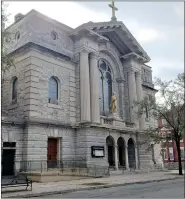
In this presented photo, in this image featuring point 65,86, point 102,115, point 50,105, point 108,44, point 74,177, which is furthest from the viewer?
point 108,44

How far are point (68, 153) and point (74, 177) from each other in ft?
13.1

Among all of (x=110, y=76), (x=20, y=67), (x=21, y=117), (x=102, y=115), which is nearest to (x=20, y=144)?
(x=21, y=117)

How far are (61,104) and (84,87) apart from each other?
289 centimetres

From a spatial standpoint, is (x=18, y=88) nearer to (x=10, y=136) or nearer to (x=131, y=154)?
(x=10, y=136)

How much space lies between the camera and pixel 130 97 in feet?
110

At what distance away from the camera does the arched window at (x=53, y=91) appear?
25372 millimetres

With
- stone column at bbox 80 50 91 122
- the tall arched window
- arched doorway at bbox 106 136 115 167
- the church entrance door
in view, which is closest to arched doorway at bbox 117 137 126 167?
arched doorway at bbox 106 136 115 167

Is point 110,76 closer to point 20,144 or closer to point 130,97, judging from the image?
point 130,97

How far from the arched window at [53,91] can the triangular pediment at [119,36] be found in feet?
21.1

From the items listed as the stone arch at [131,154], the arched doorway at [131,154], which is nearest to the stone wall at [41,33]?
the stone arch at [131,154]

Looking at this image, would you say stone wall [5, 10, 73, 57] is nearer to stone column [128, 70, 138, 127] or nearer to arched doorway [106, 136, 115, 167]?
stone column [128, 70, 138, 127]

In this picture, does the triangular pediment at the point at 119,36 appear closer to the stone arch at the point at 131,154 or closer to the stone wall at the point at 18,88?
the stone wall at the point at 18,88

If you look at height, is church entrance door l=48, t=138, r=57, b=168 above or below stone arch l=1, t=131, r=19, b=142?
below

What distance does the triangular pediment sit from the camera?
98.9 ft
